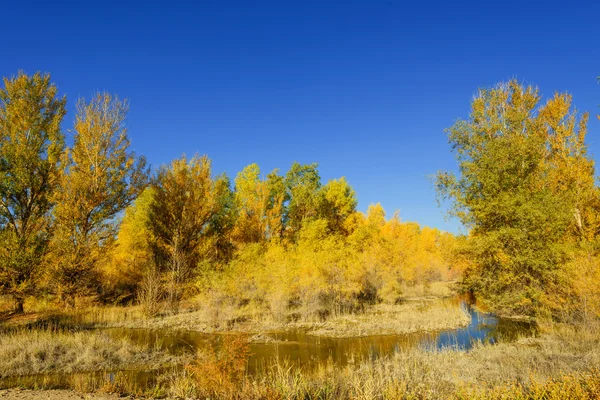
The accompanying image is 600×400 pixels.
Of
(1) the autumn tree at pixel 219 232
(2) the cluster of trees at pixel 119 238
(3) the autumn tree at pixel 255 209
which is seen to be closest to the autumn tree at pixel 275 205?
(3) the autumn tree at pixel 255 209

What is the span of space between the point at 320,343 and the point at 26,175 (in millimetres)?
19230

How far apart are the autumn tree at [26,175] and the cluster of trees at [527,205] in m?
23.8

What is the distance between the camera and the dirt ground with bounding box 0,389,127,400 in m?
7.33

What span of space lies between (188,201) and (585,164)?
1015 inches

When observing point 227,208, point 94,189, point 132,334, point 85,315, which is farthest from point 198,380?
point 227,208

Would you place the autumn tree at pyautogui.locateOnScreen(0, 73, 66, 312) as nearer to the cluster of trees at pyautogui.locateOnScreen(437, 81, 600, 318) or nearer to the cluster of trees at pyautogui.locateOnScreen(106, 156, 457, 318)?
the cluster of trees at pyautogui.locateOnScreen(106, 156, 457, 318)

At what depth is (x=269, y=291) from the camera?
2167 centimetres

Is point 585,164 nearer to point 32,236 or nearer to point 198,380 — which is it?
point 198,380

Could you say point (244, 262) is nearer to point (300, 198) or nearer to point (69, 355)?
point (69, 355)

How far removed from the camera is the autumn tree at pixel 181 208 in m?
26.2

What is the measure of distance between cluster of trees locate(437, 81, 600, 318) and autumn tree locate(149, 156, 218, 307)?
56.1 ft

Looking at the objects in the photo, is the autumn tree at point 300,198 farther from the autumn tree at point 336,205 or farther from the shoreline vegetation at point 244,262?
the shoreline vegetation at point 244,262

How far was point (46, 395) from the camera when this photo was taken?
7562mm

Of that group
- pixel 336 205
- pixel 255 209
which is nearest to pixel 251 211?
pixel 255 209
